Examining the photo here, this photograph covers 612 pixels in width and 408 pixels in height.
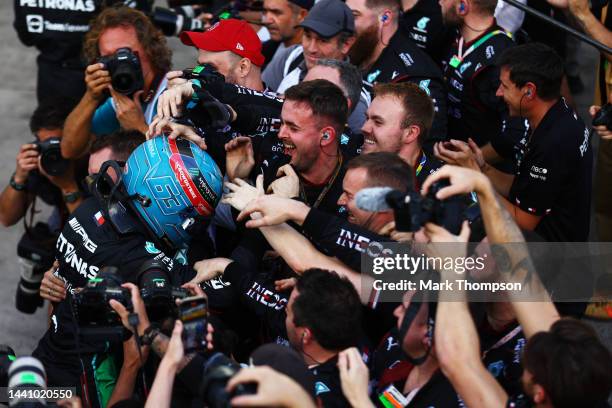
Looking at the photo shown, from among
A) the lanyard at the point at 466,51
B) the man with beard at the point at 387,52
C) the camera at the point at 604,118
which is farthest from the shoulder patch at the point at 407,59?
the camera at the point at 604,118

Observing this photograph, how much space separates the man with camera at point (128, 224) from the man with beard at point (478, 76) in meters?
2.20

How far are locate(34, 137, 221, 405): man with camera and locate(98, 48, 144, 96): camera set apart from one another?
0.95 metres

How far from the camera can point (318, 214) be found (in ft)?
14.0

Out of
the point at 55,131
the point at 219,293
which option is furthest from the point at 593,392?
the point at 55,131

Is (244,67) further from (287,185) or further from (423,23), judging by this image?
(423,23)

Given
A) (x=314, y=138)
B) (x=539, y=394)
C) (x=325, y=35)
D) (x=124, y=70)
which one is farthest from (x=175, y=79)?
(x=539, y=394)

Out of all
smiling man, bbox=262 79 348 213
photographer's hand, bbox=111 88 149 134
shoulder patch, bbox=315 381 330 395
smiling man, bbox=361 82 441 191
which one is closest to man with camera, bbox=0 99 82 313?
photographer's hand, bbox=111 88 149 134

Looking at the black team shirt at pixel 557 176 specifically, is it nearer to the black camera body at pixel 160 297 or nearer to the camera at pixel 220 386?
the black camera body at pixel 160 297

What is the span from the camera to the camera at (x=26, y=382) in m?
3.38

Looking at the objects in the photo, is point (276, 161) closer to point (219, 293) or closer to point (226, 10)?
point (219, 293)

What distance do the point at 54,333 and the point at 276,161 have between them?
4.54ft

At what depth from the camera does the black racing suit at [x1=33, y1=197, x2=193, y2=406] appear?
4457 millimetres

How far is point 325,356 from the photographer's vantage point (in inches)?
151

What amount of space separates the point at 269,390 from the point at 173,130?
1955 mm
